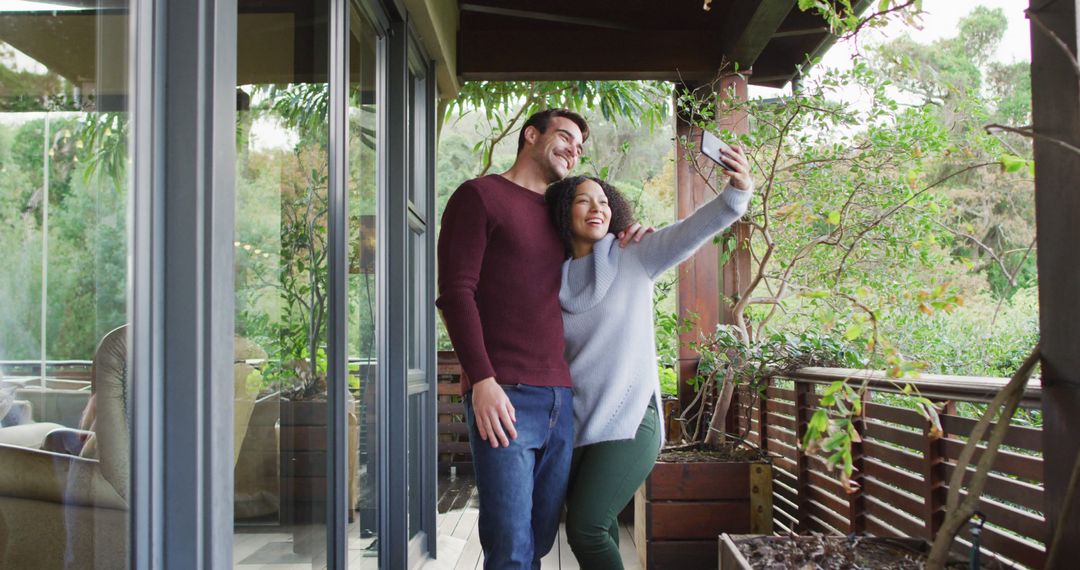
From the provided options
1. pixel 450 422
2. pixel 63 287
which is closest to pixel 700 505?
pixel 63 287

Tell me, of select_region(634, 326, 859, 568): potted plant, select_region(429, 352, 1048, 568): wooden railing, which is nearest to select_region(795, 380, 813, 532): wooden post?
select_region(429, 352, 1048, 568): wooden railing

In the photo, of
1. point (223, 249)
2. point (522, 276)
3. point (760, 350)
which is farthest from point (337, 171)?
point (760, 350)

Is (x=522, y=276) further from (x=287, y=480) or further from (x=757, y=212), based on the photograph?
(x=757, y=212)

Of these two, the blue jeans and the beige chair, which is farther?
the blue jeans

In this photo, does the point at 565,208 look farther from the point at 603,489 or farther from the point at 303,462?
the point at 303,462

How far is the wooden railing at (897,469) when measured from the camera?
6.03ft

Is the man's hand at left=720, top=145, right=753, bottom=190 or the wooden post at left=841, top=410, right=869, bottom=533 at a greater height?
the man's hand at left=720, top=145, right=753, bottom=190

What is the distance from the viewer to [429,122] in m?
3.69

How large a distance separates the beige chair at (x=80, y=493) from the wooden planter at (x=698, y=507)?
2.35 metres

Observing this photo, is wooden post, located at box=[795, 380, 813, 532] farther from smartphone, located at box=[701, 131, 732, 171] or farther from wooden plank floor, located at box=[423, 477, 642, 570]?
smartphone, located at box=[701, 131, 732, 171]

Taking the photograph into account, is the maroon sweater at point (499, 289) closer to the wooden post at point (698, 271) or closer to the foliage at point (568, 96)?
the wooden post at point (698, 271)

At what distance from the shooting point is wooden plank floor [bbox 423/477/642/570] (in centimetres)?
Result: 353

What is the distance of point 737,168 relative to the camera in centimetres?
180

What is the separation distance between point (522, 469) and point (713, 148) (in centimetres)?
76
